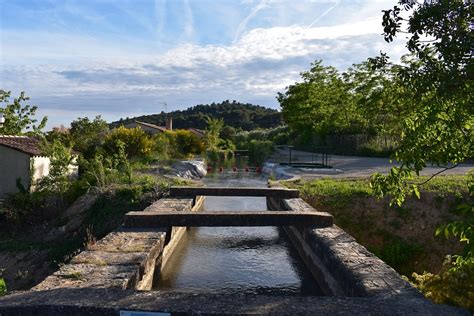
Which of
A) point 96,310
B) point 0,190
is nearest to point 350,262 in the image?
point 96,310

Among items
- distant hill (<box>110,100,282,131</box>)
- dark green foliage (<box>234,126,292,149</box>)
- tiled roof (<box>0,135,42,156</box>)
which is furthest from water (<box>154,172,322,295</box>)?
distant hill (<box>110,100,282,131</box>)

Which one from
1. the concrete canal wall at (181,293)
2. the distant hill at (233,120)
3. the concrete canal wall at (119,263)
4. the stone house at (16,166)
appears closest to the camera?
the concrete canal wall at (181,293)

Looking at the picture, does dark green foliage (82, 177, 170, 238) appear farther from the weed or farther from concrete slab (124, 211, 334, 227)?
the weed

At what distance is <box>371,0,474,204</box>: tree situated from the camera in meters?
3.43

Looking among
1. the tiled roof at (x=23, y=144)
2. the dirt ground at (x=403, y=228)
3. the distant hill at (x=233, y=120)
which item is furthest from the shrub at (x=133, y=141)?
the distant hill at (x=233, y=120)

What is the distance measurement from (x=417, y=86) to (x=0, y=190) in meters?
16.8

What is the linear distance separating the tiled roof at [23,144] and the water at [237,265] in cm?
888

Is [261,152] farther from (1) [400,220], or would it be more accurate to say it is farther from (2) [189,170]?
(1) [400,220]

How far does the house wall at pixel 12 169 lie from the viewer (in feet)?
54.3

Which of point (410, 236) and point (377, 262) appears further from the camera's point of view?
point (410, 236)

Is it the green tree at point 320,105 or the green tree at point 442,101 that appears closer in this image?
the green tree at point 442,101

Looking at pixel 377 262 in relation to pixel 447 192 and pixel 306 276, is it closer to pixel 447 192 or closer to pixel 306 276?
pixel 306 276

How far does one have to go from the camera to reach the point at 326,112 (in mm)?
37531

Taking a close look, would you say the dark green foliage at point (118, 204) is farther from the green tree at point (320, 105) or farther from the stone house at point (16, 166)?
the green tree at point (320, 105)
